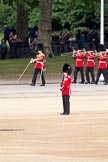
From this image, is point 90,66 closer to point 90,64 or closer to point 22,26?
point 90,64

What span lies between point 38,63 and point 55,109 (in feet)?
34.9

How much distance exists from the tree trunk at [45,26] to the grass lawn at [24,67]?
0.77 metres

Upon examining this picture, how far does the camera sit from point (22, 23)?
5578 centimetres

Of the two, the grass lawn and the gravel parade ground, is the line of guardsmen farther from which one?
the gravel parade ground

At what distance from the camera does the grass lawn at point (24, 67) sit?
42.4m

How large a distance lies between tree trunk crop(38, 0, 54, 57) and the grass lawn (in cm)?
77

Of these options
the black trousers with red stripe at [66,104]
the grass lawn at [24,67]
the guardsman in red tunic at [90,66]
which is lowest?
the grass lawn at [24,67]

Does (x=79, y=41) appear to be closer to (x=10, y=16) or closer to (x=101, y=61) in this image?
(x=101, y=61)

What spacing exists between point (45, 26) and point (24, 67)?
14.0ft

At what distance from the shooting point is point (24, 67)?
147 ft

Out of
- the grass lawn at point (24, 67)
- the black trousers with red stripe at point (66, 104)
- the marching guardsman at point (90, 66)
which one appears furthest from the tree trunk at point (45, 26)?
the black trousers with red stripe at point (66, 104)

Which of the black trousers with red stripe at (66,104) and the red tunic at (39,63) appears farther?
the red tunic at (39,63)

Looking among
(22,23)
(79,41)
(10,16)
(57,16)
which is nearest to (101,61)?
(79,41)

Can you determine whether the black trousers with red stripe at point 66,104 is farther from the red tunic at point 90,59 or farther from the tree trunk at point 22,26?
the tree trunk at point 22,26
